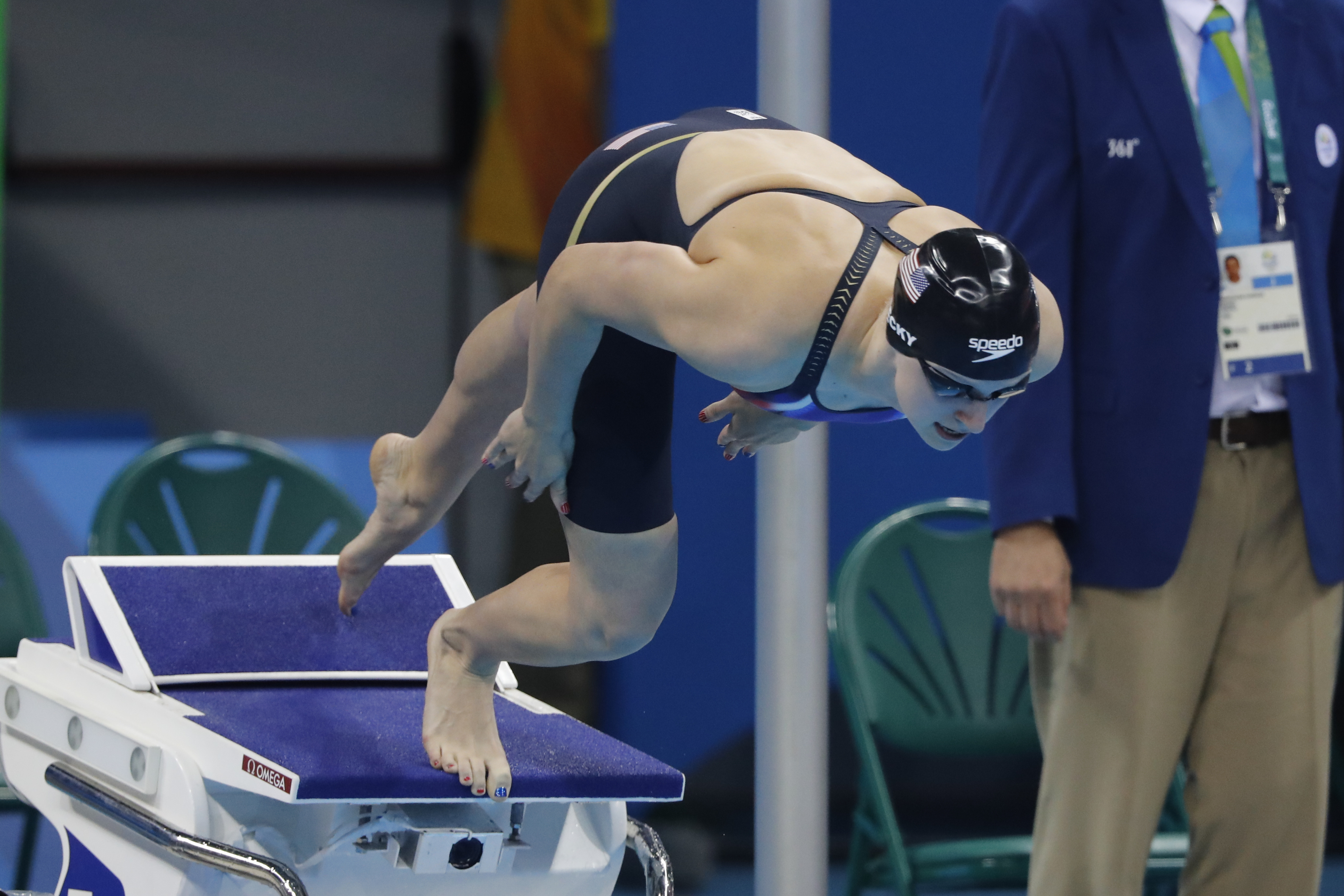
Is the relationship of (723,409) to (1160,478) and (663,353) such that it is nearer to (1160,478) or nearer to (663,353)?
(663,353)

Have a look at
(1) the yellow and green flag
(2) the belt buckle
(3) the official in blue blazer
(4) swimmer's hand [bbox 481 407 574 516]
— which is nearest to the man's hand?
(3) the official in blue blazer

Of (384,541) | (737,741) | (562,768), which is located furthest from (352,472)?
(562,768)

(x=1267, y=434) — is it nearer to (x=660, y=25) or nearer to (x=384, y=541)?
(x=384, y=541)

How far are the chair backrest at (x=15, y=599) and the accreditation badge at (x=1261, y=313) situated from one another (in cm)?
214

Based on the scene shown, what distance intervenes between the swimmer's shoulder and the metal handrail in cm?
88

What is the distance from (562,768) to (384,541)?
529mm

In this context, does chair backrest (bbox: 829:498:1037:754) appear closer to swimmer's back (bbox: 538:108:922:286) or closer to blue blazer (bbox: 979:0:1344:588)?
blue blazer (bbox: 979:0:1344:588)

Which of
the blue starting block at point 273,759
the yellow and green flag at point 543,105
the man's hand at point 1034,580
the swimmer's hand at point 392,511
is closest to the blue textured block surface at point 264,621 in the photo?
the blue starting block at point 273,759

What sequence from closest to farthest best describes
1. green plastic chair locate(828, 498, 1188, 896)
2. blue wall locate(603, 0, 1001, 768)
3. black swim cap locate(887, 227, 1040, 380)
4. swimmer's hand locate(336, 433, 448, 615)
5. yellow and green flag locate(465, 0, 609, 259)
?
black swim cap locate(887, 227, 1040, 380) → swimmer's hand locate(336, 433, 448, 615) → green plastic chair locate(828, 498, 1188, 896) → blue wall locate(603, 0, 1001, 768) → yellow and green flag locate(465, 0, 609, 259)

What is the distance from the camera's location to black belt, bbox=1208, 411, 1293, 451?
236 centimetres

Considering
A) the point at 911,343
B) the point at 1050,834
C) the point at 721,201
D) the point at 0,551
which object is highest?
the point at 721,201

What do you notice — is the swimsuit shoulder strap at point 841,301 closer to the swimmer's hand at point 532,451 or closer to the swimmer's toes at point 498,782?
the swimmer's hand at point 532,451

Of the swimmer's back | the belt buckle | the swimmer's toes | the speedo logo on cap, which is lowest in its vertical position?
the swimmer's toes

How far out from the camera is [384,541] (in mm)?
2393
